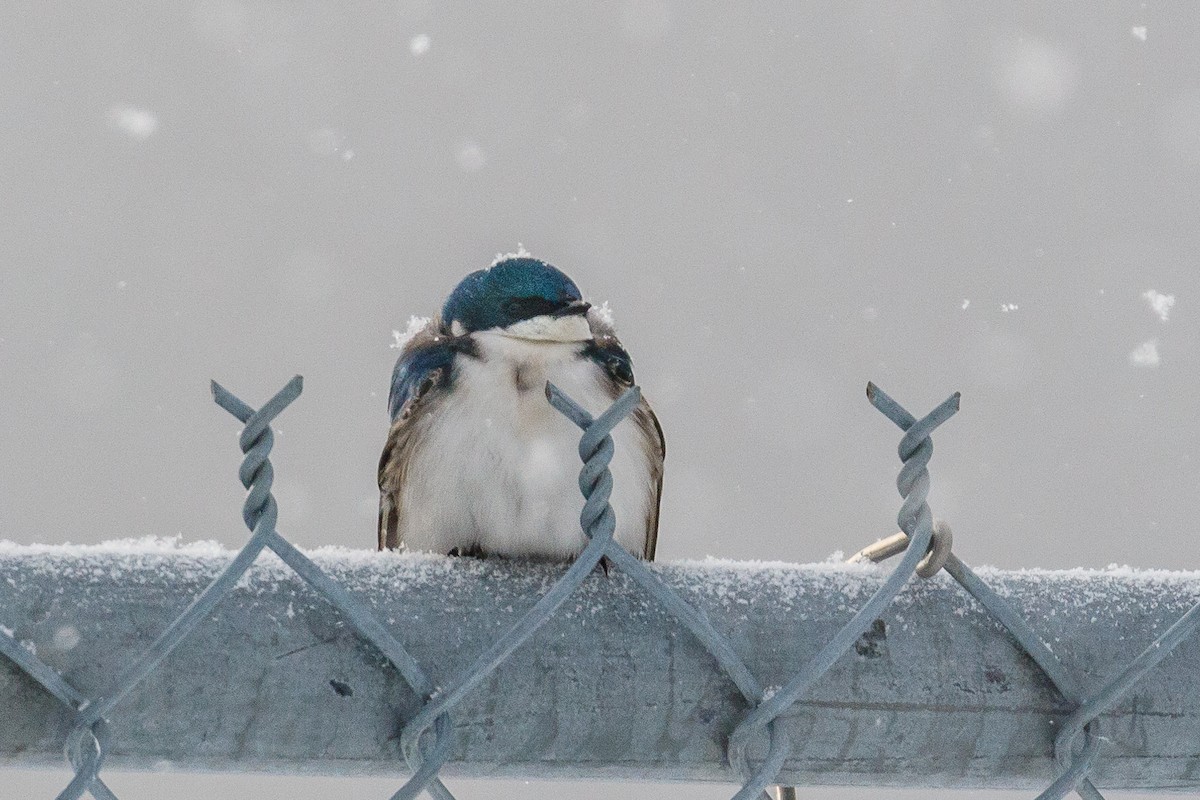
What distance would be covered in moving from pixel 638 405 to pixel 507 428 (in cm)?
18

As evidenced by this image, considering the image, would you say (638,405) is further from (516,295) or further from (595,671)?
(595,671)

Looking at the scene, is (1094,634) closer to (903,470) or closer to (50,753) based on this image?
(903,470)

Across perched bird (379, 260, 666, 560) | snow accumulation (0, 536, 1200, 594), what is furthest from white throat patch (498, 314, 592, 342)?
snow accumulation (0, 536, 1200, 594)

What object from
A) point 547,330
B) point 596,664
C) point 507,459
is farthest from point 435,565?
point 547,330

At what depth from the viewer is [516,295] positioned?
1.57 meters

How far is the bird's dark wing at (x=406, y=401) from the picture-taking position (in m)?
1.56

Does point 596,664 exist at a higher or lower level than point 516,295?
lower

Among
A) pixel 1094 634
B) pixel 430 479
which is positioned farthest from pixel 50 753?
pixel 430 479

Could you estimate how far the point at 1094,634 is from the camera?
3.22 ft

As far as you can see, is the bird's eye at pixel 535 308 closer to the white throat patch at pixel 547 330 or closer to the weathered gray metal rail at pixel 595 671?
the white throat patch at pixel 547 330

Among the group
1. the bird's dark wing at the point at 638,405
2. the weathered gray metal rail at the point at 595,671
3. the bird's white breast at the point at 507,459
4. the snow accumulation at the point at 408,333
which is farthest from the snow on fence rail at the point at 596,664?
the snow accumulation at the point at 408,333

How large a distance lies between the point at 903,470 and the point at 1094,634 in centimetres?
16

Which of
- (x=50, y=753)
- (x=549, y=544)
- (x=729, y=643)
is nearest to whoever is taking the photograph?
(x=50, y=753)

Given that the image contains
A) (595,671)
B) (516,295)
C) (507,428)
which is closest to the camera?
(595,671)
